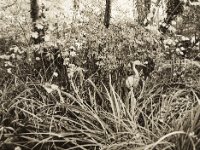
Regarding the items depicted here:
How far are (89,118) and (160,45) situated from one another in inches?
67.9

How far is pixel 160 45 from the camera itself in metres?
4.20

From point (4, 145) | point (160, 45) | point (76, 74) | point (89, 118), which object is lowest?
point (4, 145)

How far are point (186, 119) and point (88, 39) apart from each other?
2.16 m

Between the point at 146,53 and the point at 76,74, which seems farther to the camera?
the point at 146,53

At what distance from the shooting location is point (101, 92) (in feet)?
11.0

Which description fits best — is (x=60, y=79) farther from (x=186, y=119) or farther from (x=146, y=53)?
(x=186, y=119)

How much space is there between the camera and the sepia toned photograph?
2582mm

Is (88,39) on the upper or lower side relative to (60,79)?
upper

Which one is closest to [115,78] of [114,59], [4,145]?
[114,59]

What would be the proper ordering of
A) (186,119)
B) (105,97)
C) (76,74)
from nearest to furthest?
(186,119) → (105,97) → (76,74)

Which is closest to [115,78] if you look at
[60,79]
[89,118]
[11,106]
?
[60,79]

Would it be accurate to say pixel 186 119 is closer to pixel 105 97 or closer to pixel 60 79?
pixel 105 97

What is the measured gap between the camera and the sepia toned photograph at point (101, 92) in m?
2.58

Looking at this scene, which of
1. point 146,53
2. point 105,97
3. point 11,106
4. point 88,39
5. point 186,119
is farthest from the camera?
point 88,39
